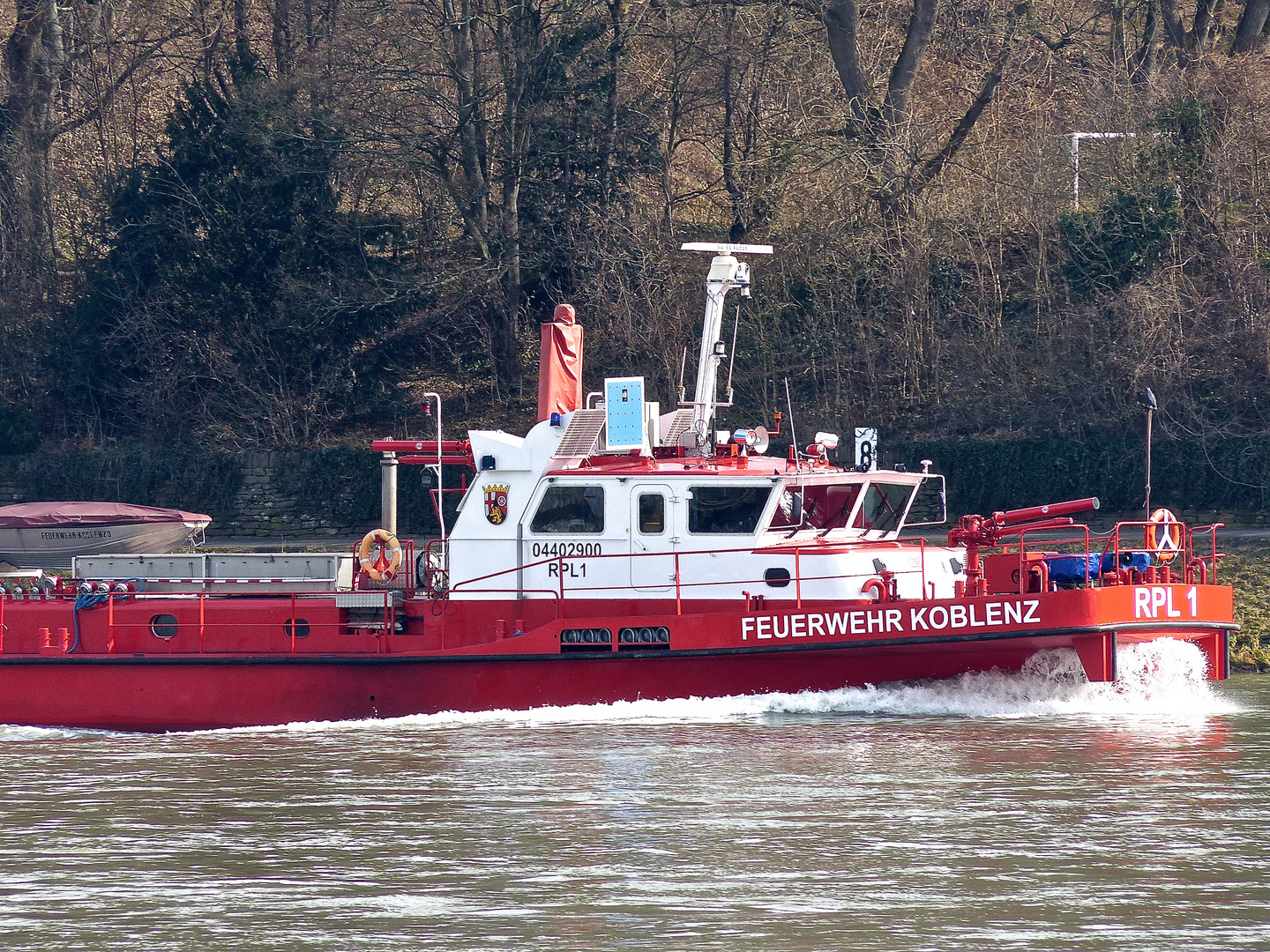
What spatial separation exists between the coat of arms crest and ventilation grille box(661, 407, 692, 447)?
160 cm

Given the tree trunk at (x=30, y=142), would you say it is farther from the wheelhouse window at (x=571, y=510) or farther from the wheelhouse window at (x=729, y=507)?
the wheelhouse window at (x=729, y=507)

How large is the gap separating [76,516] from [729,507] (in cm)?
1571

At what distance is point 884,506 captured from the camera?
15.4 metres

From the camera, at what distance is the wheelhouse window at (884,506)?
599 inches

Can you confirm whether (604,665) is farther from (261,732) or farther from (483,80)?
(483,80)

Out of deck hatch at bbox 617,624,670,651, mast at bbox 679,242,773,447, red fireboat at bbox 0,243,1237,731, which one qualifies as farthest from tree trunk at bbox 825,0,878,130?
deck hatch at bbox 617,624,670,651

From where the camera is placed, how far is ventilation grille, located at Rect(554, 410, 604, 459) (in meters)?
15.0

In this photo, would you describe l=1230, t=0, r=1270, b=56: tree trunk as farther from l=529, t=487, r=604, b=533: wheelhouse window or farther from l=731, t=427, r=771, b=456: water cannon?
l=529, t=487, r=604, b=533: wheelhouse window

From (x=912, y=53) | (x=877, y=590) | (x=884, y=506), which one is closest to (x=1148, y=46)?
(x=912, y=53)

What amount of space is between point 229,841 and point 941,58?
30021mm

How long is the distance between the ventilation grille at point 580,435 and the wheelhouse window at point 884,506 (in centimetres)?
258

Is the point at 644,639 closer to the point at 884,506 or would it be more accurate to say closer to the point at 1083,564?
the point at 884,506

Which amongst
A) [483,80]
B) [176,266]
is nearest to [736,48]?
[483,80]

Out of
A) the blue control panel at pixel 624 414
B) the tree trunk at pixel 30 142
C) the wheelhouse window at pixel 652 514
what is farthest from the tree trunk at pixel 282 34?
the wheelhouse window at pixel 652 514
